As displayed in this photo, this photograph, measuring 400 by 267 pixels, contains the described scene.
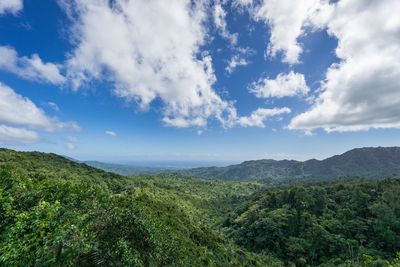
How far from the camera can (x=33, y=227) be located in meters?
15.8

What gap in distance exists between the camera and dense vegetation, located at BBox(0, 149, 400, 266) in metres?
16.4

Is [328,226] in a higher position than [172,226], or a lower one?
lower

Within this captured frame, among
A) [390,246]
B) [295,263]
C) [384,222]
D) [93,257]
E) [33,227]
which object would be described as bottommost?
[295,263]

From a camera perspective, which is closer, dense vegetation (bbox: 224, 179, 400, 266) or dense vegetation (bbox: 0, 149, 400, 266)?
dense vegetation (bbox: 0, 149, 400, 266)

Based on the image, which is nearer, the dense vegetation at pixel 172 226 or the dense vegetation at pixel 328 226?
the dense vegetation at pixel 172 226

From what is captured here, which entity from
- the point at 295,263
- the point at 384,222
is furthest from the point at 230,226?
the point at 384,222

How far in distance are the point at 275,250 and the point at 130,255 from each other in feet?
221

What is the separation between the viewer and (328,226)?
75.3 meters

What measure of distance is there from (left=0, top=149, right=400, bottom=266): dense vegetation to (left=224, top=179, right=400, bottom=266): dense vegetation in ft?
0.87

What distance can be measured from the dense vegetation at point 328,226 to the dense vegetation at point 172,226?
0.27m

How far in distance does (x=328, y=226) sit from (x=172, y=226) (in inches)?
1962

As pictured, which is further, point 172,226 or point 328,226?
point 328,226

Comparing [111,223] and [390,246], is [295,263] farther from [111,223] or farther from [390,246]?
[111,223]

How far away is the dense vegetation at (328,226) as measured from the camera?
67800mm
